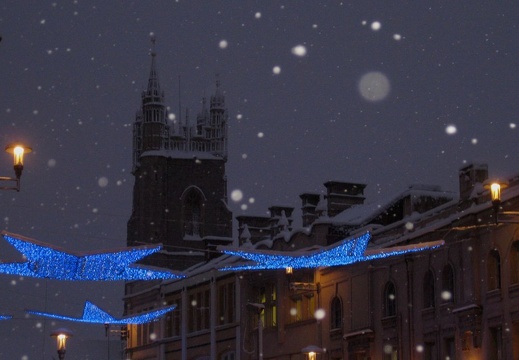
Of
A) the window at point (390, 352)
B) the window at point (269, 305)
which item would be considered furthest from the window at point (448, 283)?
the window at point (269, 305)

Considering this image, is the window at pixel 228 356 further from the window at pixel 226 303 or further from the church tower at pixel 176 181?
the church tower at pixel 176 181

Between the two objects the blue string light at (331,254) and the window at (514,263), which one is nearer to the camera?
the blue string light at (331,254)

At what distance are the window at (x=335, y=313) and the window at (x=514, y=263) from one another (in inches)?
557

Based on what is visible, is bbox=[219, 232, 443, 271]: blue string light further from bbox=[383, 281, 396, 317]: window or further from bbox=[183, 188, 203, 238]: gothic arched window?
bbox=[183, 188, 203, 238]: gothic arched window

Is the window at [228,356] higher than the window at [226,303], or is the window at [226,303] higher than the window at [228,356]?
the window at [226,303]

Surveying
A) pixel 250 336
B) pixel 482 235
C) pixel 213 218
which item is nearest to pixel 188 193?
pixel 213 218

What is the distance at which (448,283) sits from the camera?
42.3 m

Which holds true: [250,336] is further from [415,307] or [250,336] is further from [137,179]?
[137,179]

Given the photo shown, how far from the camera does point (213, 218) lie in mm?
114375

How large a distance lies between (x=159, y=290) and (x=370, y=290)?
3072 cm

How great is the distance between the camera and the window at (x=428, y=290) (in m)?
43.5

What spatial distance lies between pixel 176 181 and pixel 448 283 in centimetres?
7401

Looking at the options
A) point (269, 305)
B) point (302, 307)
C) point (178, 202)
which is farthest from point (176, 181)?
point (302, 307)

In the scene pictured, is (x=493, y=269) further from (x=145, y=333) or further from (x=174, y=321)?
(x=145, y=333)
